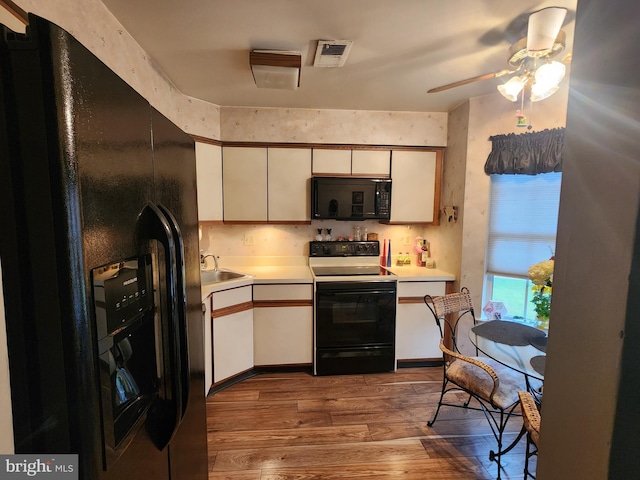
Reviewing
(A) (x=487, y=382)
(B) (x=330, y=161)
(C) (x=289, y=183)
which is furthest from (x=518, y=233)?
(C) (x=289, y=183)

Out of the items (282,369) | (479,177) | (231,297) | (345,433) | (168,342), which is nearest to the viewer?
(168,342)

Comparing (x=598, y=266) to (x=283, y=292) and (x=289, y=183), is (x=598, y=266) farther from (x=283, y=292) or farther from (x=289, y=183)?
(x=289, y=183)

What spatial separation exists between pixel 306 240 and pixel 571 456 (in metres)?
2.76

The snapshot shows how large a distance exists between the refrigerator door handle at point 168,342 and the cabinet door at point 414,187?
2497 mm

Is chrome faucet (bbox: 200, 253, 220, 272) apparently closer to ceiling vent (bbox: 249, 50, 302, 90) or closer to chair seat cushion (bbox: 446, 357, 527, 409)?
ceiling vent (bbox: 249, 50, 302, 90)

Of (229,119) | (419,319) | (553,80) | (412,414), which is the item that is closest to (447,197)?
(419,319)

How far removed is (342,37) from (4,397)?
201 cm

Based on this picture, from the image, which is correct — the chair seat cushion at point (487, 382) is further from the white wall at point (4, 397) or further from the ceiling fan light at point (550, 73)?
the white wall at point (4, 397)

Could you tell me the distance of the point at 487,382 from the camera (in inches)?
71.0

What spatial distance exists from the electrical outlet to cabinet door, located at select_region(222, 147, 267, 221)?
29 cm

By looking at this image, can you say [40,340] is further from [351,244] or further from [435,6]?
[351,244]

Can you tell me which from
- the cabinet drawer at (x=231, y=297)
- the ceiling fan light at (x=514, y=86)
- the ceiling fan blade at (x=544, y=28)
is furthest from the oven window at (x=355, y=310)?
the ceiling fan blade at (x=544, y=28)

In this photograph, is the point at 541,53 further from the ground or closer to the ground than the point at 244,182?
further from the ground

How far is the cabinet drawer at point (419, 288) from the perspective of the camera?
274 cm
